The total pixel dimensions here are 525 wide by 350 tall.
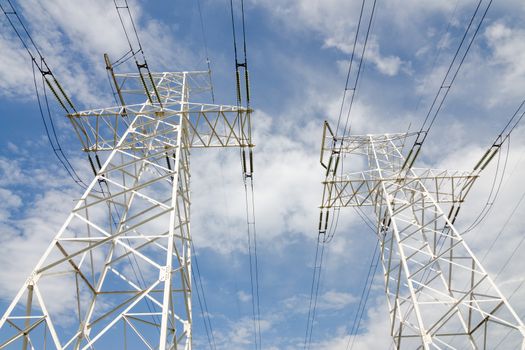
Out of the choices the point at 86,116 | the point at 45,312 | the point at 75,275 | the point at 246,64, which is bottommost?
the point at 45,312

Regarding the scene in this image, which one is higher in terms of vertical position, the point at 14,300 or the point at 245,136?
the point at 245,136

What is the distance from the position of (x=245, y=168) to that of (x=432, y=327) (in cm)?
893

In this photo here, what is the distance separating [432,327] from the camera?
1334cm

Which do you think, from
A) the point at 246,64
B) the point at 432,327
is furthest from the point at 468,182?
the point at 246,64

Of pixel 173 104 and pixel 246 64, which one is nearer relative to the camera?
pixel 246 64

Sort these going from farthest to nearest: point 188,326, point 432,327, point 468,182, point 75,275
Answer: point 468,182, point 432,327, point 188,326, point 75,275

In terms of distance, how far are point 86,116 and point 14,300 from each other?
326 inches

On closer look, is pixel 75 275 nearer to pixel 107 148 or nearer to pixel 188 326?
pixel 188 326

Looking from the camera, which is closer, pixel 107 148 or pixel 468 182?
pixel 107 148

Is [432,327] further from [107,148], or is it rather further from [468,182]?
[107,148]

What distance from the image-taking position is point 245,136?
15758 mm

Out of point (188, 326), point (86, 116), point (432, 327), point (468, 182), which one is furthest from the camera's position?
point (468, 182)

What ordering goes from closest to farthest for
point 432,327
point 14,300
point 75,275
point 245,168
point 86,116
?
point 14,300
point 75,275
point 432,327
point 86,116
point 245,168

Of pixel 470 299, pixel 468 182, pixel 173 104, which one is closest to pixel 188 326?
pixel 173 104
